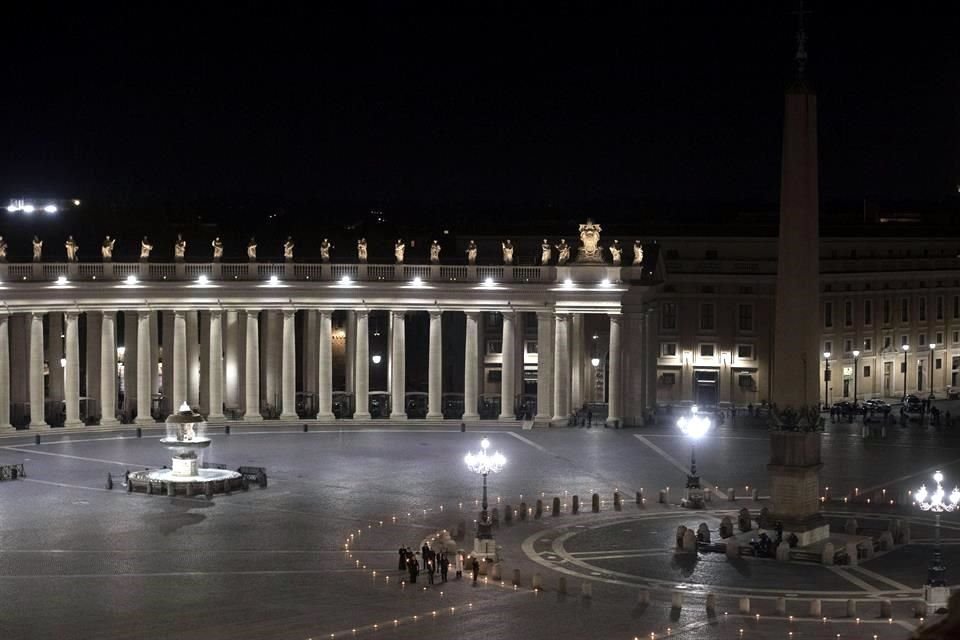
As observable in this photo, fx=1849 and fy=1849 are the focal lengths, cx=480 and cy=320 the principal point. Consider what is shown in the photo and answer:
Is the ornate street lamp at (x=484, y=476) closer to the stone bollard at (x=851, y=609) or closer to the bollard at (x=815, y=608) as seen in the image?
the bollard at (x=815, y=608)

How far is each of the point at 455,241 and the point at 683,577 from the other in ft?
249

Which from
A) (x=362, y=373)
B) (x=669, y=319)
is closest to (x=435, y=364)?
(x=362, y=373)

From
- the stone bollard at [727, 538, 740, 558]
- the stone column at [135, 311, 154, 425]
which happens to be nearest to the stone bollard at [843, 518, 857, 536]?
the stone bollard at [727, 538, 740, 558]

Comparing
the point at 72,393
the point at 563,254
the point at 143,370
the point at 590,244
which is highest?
the point at 590,244

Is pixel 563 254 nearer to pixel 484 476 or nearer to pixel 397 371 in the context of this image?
pixel 397 371

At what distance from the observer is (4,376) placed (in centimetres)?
8888

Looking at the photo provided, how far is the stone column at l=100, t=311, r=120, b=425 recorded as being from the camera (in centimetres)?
9219

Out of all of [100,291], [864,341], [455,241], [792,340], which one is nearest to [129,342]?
[100,291]

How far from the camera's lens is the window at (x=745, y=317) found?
363ft

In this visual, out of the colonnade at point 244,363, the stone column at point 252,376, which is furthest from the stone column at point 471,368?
the stone column at point 252,376

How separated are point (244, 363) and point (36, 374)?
12.3 m

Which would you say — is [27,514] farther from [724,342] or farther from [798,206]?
[724,342]

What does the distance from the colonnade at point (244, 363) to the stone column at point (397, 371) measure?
0.17 ft

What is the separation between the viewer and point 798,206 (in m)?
53.8
